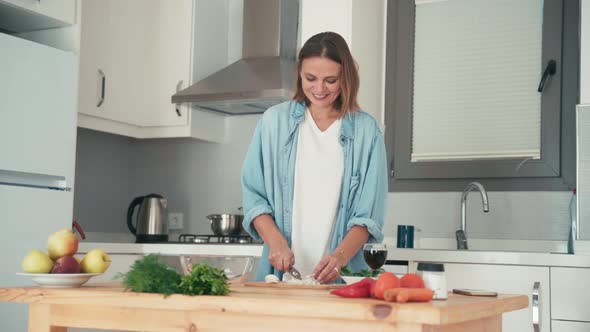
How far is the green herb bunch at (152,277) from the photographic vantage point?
1699 mm

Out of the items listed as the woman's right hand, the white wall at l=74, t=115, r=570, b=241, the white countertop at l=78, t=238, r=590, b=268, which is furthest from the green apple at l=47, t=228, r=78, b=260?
the white wall at l=74, t=115, r=570, b=241

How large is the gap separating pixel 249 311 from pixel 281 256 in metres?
0.73

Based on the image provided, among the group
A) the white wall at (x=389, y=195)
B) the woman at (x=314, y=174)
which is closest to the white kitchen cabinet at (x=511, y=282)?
the white wall at (x=389, y=195)

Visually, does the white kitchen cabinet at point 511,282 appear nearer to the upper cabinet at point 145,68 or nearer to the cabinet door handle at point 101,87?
the upper cabinet at point 145,68

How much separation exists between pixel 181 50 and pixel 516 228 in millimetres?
1827

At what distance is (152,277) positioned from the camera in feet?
5.61

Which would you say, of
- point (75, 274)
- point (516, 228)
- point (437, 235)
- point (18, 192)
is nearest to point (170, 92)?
point (18, 192)

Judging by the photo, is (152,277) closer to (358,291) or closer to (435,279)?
(358,291)

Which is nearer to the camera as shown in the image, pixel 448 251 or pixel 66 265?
pixel 66 265

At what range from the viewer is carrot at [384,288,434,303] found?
1536 mm

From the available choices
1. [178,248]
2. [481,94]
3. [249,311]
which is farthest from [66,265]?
[481,94]

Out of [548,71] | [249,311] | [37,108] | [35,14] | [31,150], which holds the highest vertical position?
[35,14]

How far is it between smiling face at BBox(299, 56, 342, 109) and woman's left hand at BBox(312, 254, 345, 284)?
0.51m

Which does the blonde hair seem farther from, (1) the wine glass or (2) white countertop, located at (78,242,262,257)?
(2) white countertop, located at (78,242,262,257)
